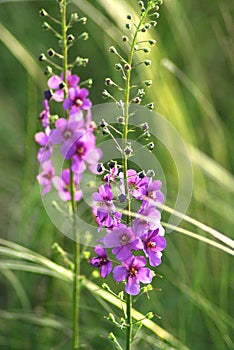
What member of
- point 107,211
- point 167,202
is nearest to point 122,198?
point 107,211

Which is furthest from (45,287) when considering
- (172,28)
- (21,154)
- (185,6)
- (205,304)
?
(185,6)

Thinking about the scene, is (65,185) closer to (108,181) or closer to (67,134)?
(67,134)

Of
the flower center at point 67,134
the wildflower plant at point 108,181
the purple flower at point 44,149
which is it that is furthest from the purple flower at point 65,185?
the flower center at point 67,134

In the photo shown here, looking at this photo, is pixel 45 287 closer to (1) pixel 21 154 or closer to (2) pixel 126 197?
(1) pixel 21 154

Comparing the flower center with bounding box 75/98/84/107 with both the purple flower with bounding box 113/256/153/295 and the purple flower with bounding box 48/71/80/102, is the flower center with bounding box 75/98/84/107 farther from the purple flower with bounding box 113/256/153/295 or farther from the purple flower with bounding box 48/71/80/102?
the purple flower with bounding box 113/256/153/295

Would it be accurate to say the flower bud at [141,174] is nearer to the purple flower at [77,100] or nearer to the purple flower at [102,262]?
the purple flower at [102,262]

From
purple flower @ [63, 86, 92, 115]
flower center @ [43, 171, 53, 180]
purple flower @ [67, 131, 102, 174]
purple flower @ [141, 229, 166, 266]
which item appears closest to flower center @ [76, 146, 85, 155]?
purple flower @ [67, 131, 102, 174]
